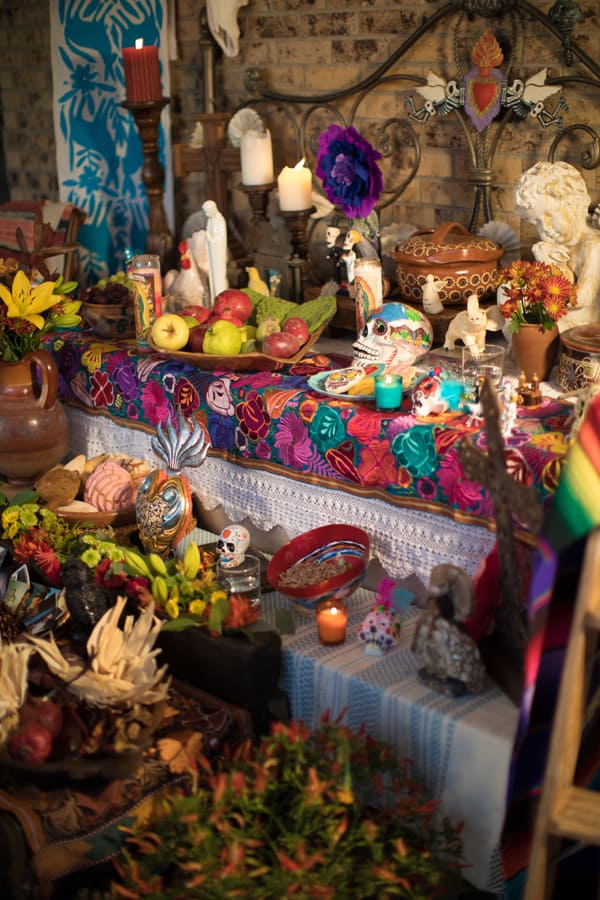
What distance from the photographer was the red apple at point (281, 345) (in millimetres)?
2258

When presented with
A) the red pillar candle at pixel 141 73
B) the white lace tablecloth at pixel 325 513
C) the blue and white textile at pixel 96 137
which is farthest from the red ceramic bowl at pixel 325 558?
the blue and white textile at pixel 96 137

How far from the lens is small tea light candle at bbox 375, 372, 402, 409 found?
2006mm

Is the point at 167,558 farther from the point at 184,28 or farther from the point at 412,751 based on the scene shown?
the point at 184,28

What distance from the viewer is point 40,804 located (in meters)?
1.59

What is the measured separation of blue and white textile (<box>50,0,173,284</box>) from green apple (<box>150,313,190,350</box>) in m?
1.27

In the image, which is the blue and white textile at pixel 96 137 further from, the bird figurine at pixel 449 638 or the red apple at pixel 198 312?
the bird figurine at pixel 449 638

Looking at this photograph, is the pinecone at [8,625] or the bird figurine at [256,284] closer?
the pinecone at [8,625]

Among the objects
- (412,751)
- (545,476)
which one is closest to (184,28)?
(545,476)

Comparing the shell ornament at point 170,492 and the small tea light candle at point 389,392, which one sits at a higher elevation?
the small tea light candle at point 389,392

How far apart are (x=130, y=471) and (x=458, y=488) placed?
818mm

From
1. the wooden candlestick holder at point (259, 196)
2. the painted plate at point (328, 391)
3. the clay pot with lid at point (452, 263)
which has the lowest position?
the painted plate at point (328, 391)

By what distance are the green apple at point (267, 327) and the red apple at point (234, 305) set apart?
87 millimetres

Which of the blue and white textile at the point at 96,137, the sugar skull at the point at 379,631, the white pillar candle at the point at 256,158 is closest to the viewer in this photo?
the sugar skull at the point at 379,631

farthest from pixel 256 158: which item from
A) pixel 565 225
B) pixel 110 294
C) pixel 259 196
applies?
pixel 565 225
